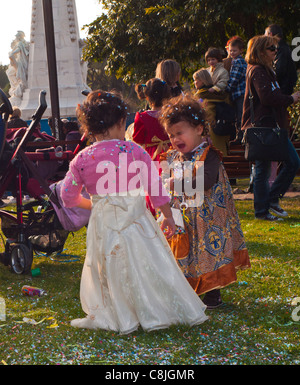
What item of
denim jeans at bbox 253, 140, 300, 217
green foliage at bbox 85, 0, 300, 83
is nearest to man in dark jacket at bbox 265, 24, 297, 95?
denim jeans at bbox 253, 140, 300, 217

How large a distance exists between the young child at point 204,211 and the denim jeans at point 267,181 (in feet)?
10.1

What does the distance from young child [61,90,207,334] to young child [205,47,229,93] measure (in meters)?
5.05

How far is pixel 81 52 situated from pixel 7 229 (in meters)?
15.3

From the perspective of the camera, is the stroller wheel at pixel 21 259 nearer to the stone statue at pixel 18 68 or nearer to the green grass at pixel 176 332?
the green grass at pixel 176 332

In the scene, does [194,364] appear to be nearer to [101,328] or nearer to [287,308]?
[101,328]

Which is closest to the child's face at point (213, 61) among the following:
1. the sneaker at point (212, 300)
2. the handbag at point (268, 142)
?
the handbag at point (268, 142)

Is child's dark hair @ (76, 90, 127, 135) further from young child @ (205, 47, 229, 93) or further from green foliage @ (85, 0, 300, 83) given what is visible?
green foliage @ (85, 0, 300, 83)

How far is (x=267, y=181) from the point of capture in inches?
269

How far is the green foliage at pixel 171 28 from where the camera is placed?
14.5 metres

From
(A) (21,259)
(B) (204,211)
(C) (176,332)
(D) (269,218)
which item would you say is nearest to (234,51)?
(D) (269,218)

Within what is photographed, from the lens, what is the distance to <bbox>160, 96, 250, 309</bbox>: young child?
3.68 m

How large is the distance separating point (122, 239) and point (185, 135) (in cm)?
85

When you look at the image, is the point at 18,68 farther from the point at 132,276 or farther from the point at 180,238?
the point at 132,276
